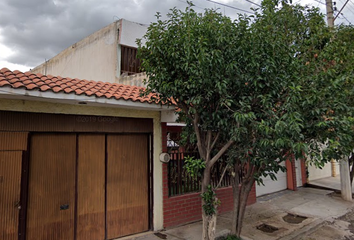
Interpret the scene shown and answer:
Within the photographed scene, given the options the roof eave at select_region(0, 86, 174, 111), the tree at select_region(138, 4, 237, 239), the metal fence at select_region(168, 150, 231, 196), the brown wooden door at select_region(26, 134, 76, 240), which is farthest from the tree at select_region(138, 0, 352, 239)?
the brown wooden door at select_region(26, 134, 76, 240)

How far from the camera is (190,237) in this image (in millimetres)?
5605

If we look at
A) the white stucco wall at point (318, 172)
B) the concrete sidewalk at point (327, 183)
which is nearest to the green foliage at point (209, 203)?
the concrete sidewalk at point (327, 183)

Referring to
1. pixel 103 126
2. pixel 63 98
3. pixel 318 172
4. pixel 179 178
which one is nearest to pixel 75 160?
pixel 103 126

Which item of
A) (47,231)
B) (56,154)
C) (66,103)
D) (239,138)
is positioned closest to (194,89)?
(239,138)

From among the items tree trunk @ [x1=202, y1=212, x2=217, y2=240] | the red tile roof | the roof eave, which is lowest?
tree trunk @ [x1=202, y1=212, x2=217, y2=240]

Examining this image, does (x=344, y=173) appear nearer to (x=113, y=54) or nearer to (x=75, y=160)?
(x=75, y=160)

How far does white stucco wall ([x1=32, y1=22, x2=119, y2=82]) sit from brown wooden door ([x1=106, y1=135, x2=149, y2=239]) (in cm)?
569

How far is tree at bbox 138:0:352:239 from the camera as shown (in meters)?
3.96

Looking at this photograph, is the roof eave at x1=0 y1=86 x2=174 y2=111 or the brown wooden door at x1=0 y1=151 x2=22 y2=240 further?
the brown wooden door at x1=0 y1=151 x2=22 y2=240

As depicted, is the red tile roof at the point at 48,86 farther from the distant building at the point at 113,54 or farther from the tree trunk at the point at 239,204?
the distant building at the point at 113,54

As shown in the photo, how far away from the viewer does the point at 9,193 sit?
434 cm

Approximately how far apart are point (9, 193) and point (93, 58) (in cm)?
881

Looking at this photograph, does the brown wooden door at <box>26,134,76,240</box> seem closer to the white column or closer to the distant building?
the distant building

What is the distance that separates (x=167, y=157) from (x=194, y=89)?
2413 millimetres
